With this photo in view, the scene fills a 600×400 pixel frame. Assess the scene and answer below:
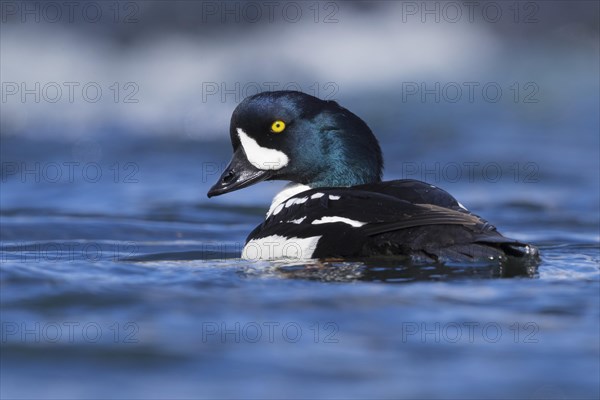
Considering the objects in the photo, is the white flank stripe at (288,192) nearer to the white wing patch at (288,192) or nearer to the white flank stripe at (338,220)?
the white wing patch at (288,192)

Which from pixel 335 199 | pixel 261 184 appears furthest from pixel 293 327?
pixel 261 184

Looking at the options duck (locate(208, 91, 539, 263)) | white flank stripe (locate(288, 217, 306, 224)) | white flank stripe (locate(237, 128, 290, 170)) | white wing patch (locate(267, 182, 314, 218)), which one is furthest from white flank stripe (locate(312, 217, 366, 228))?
white flank stripe (locate(237, 128, 290, 170))

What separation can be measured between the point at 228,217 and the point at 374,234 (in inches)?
170

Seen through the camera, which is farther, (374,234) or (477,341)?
(374,234)

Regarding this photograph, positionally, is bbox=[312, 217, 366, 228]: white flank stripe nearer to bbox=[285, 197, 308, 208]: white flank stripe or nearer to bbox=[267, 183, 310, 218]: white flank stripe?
bbox=[285, 197, 308, 208]: white flank stripe

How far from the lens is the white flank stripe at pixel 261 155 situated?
802 cm

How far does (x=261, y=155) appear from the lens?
8.06 m

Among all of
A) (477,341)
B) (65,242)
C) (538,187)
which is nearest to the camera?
(477,341)

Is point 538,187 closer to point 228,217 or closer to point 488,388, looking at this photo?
point 228,217

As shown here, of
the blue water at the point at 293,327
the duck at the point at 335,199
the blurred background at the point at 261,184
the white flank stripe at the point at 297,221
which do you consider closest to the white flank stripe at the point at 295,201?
the duck at the point at 335,199

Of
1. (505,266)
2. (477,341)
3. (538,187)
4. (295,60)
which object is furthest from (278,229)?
(295,60)

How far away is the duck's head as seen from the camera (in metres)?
7.95

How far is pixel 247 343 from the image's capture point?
5699 millimetres

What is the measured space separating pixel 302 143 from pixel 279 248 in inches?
41.6
